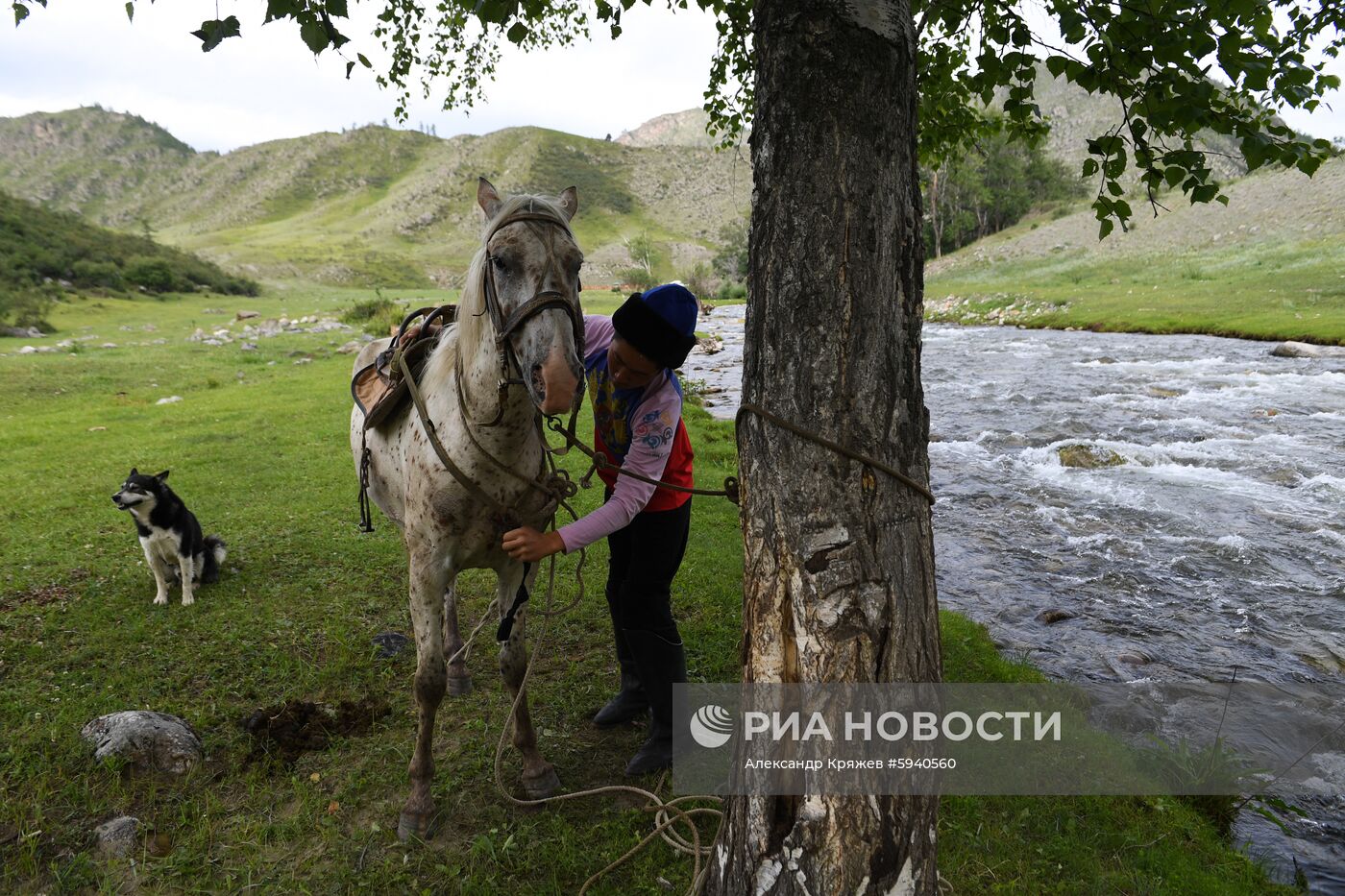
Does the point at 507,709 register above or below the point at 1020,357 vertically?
below

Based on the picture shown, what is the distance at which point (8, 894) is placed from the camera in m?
2.93

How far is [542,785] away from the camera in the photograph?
3686mm

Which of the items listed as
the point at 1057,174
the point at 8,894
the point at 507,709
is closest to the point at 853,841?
the point at 507,709

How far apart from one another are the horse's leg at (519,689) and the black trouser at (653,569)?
1.78 feet

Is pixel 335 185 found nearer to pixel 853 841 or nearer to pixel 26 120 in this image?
pixel 26 120

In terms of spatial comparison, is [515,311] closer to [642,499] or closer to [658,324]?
[658,324]

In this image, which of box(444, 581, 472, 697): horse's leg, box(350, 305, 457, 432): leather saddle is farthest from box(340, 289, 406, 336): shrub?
box(444, 581, 472, 697): horse's leg

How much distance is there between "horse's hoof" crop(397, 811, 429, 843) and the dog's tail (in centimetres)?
403

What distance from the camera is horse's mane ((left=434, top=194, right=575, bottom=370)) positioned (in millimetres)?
2879

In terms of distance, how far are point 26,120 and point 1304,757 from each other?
10042 inches

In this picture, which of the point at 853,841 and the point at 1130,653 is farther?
the point at 1130,653

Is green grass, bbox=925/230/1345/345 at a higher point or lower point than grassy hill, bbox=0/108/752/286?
lower

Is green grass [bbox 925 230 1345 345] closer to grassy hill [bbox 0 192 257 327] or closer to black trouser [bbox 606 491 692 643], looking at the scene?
black trouser [bbox 606 491 692 643]

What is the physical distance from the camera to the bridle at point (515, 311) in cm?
262
